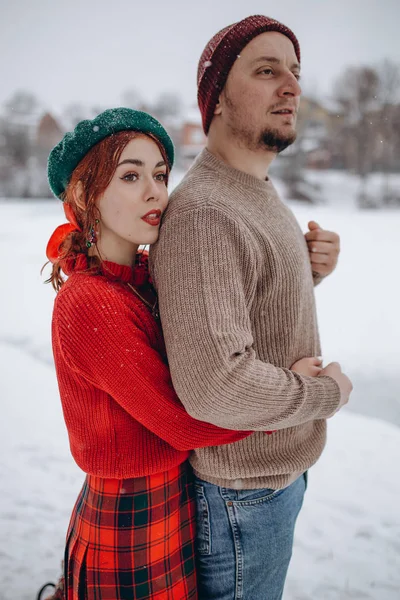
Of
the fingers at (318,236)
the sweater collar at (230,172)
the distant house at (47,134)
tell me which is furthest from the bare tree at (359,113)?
the sweater collar at (230,172)

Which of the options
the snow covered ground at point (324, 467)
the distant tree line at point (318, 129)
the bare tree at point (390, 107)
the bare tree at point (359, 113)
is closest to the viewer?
the snow covered ground at point (324, 467)

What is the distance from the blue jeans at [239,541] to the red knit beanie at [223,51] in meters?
0.96

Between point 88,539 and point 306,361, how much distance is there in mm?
645

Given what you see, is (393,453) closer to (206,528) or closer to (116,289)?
(206,528)

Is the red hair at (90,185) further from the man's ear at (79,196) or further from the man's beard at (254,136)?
the man's beard at (254,136)

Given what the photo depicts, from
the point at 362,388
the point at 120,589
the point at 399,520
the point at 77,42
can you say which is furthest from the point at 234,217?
the point at 77,42

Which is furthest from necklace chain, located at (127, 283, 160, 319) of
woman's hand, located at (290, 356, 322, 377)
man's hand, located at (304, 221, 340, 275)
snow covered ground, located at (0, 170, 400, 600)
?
snow covered ground, located at (0, 170, 400, 600)

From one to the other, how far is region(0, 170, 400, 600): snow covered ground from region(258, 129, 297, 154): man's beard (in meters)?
1.72

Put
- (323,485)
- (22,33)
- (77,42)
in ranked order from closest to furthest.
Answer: (323,485) < (22,33) < (77,42)

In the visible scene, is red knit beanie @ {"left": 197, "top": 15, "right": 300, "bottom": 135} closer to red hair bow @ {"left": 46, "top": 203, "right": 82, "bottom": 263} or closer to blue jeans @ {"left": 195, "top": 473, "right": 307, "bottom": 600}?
red hair bow @ {"left": 46, "top": 203, "right": 82, "bottom": 263}

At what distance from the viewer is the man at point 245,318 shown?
81cm

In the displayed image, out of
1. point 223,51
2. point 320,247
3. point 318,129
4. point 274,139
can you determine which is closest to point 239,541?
point 320,247

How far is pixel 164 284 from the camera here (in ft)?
2.78

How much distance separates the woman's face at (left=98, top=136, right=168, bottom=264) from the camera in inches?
37.9
